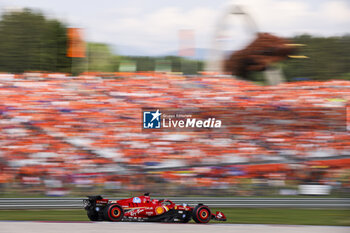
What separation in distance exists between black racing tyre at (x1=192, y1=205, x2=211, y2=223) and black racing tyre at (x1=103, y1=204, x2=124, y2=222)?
131 cm

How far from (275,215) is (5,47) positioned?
9.61 metres

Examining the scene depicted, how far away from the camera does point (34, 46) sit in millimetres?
13562

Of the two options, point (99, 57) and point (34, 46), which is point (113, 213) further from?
point (34, 46)

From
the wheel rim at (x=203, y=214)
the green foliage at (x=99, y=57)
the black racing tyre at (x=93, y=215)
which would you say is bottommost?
the black racing tyre at (x=93, y=215)

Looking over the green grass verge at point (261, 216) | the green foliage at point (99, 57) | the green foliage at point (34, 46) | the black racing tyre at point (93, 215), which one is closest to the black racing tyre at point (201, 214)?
the green grass verge at point (261, 216)

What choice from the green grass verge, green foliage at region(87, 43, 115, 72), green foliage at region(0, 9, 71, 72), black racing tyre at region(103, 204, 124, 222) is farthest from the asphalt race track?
green foliage at region(0, 9, 71, 72)

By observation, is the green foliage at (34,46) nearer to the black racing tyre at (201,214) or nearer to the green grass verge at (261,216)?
the green grass verge at (261,216)

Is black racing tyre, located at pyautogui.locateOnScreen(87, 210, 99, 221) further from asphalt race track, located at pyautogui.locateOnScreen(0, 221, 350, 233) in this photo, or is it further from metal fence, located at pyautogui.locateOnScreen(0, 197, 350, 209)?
metal fence, located at pyautogui.locateOnScreen(0, 197, 350, 209)

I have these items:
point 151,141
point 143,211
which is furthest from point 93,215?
point 151,141

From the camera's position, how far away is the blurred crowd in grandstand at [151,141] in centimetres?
1068

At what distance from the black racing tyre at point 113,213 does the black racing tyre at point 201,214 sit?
131 centimetres

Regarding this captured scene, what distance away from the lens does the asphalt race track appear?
23.0ft

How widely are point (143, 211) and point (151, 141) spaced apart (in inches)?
161

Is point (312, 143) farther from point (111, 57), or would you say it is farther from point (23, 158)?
point (23, 158)
